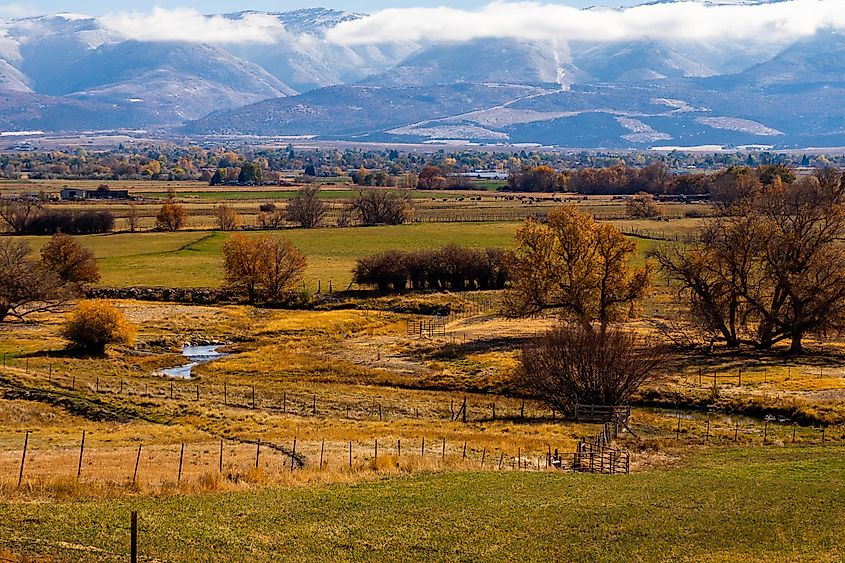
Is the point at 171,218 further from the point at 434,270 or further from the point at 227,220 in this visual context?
the point at 434,270

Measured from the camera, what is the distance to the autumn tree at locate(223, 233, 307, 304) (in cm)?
9256

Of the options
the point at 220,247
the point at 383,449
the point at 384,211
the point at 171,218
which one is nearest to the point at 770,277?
the point at 383,449

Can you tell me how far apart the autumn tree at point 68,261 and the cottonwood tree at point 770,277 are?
50.9 metres

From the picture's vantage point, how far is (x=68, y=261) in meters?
94.8

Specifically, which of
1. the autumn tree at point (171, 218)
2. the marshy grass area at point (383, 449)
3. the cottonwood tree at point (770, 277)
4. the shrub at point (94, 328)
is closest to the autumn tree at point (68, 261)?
the marshy grass area at point (383, 449)

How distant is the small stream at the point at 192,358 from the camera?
63562 millimetres

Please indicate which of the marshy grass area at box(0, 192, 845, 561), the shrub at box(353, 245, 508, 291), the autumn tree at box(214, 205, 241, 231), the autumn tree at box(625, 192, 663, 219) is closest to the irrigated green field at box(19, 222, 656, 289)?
the shrub at box(353, 245, 508, 291)

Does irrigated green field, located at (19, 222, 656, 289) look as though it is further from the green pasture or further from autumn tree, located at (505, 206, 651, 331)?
autumn tree, located at (505, 206, 651, 331)

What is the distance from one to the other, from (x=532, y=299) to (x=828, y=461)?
3863cm

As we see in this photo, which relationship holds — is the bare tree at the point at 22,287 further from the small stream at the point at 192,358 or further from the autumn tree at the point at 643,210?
the autumn tree at the point at 643,210

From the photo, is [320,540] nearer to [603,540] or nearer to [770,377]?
[603,540]

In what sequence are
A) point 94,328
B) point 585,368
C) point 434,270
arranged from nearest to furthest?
point 585,368 < point 94,328 < point 434,270

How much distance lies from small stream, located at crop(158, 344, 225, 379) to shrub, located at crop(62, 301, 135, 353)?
4677 millimetres

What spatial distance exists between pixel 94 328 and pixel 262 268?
89.8 ft
